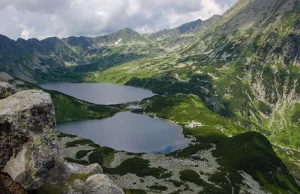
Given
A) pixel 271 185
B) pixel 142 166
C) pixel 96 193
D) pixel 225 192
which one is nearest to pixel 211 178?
pixel 225 192

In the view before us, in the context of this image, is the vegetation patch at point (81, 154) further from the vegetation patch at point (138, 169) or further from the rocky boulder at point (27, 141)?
the rocky boulder at point (27, 141)

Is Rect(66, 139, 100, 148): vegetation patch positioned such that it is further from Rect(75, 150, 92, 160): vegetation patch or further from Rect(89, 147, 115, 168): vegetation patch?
Rect(89, 147, 115, 168): vegetation patch

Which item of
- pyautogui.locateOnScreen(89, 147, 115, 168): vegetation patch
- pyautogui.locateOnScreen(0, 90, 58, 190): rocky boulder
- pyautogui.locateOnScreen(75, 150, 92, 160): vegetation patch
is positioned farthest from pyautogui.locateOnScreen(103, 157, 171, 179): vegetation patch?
pyautogui.locateOnScreen(0, 90, 58, 190): rocky boulder

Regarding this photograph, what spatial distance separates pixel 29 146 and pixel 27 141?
0.44 meters

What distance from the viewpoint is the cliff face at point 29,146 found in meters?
22.8

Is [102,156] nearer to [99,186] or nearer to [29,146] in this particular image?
[99,186]

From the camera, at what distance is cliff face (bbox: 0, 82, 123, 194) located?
74.9ft

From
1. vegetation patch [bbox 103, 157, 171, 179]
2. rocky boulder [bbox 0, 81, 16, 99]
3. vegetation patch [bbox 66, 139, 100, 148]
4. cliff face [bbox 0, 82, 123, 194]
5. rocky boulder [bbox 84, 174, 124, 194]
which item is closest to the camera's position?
cliff face [bbox 0, 82, 123, 194]

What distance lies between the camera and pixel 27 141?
23.5 metres

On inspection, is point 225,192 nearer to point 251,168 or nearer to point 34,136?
point 251,168

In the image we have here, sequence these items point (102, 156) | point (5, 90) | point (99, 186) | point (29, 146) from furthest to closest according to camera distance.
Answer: point (102, 156)
point (5, 90)
point (99, 186)
point (29, 146)

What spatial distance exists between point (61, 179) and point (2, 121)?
7110 mm

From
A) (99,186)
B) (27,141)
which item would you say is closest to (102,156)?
(99,186)

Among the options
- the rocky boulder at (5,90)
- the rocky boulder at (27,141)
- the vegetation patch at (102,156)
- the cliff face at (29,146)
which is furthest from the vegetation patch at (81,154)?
the rocky boulder at (27,141)
